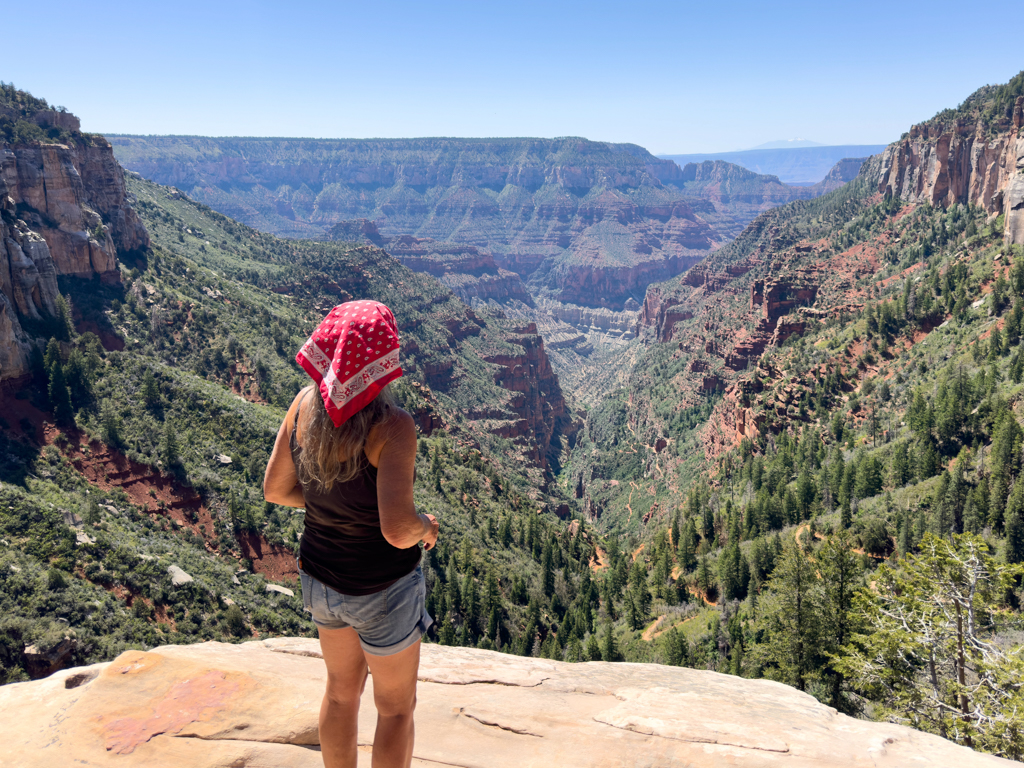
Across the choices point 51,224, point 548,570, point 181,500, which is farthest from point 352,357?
point 51,224

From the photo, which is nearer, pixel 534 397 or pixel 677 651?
pixel 677 651

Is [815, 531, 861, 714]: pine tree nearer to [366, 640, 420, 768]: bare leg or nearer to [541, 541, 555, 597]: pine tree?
[366, 640, 420, 768]: bare leg

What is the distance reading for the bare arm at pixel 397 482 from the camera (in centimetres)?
566

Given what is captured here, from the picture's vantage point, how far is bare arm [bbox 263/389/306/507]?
646 centimetres

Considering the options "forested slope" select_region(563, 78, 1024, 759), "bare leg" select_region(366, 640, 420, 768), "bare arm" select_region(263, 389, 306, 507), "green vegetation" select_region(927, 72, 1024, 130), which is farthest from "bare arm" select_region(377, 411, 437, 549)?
"green vegetation" select_region(927, 72, 1024, 130)

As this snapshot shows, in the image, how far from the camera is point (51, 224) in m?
64.3

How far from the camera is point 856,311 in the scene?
109062mm

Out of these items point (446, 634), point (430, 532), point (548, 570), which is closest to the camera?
point (430, 532)

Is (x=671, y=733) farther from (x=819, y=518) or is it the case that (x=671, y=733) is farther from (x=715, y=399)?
(x=715, y=399)

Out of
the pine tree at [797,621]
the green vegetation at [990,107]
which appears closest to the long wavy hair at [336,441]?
the pine tree at [797,621]

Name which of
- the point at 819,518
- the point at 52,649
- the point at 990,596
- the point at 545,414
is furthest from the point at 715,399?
the point at 52,649

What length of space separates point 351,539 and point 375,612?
0.82 m

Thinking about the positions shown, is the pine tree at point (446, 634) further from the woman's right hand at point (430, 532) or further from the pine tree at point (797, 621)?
the woman's right hand at point (430, 532)

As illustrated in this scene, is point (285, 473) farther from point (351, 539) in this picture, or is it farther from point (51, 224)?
point (51, 224)
